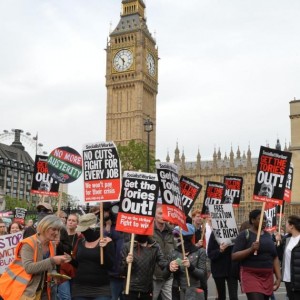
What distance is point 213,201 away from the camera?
11.4 meters

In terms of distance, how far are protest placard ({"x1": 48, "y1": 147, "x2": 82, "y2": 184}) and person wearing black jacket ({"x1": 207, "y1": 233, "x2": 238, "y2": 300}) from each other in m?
2.67

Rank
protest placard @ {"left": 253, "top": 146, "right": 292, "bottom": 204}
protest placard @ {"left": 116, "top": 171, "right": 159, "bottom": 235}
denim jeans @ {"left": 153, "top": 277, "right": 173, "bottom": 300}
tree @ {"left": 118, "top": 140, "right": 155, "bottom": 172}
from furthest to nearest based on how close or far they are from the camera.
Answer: tree @ {"left": 118, "top": 140, "right": 155, "bottom": 172} → protest placard @ {"left": 253, "top": 146, "right": 292, "bottom": 204} → denim jeans @ {"left": 153, "top": 277, "right": 173, "bottom": 300} → protest placard @ {"left": 116, "top": 171, "right": 159, "bottom": 235}

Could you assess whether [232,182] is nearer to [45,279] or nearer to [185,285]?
[185,285]

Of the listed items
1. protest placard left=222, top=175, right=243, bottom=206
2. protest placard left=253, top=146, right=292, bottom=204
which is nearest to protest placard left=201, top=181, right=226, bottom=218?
protest placard left=222, top=175, right=243, bottom=206

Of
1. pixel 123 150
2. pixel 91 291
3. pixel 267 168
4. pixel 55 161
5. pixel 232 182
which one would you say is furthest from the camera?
pixel 123 150

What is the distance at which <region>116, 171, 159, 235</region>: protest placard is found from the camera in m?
6.21

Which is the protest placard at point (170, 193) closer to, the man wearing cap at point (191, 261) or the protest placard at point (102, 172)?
the man wearing cap at point (191, 261)

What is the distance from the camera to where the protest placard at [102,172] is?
22.2ft

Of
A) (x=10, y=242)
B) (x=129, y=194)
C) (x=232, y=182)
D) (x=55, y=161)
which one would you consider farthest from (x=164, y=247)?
(x=232, y=182)

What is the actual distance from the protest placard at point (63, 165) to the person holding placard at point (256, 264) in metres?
3.86

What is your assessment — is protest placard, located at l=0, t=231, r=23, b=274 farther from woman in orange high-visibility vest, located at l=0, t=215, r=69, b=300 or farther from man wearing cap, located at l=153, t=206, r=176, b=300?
woman in orange high-visibility vest, located at l=0, t=215, r=69, b=300

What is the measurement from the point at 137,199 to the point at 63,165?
345cm

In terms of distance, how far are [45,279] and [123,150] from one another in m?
43.3

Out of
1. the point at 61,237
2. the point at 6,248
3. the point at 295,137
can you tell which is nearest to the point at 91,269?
the point at 61,237
